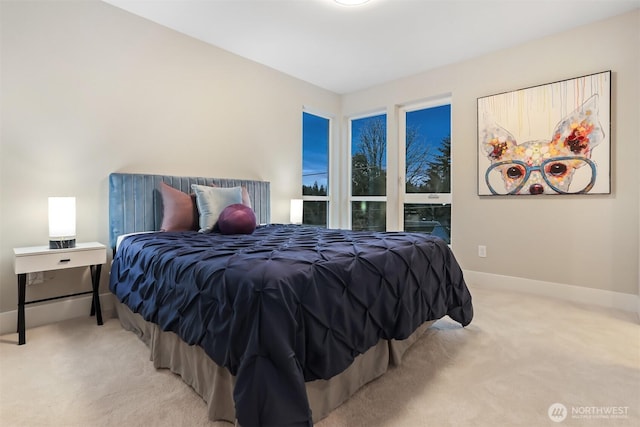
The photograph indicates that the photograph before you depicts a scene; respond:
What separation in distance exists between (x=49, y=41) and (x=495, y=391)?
367 cm

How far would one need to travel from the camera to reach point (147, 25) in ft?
9.62

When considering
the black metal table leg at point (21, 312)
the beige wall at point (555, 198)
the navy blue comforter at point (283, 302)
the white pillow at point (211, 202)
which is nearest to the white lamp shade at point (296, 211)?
the white pillow at point (211, 202)

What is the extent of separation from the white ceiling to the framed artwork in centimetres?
48

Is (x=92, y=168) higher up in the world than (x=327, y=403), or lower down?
higher up

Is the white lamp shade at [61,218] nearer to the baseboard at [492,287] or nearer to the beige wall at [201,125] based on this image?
the beige wall at [201,125]

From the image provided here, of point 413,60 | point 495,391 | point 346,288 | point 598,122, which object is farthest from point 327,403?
point 413,60

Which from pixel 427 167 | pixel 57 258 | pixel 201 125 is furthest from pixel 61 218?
pixel 427 167

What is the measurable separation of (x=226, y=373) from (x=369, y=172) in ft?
12.8

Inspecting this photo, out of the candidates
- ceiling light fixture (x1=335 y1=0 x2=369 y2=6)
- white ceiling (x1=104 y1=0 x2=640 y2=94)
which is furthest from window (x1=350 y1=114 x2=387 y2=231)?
ceiling light fixture (x1=335 y1=0 x2=369 y2=6)

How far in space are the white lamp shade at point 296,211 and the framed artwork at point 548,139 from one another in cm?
208

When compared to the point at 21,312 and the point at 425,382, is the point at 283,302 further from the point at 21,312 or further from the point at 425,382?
the point at 21,312

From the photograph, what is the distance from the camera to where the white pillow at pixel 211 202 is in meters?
2.74

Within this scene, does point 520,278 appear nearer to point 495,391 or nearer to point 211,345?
point 495,391

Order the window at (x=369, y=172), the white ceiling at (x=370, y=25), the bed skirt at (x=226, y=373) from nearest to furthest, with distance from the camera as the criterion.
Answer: the bed skirt at (x=226, y=373)
the white ceiling at (x=370, y=25)
the window at (x=369, y=172)
